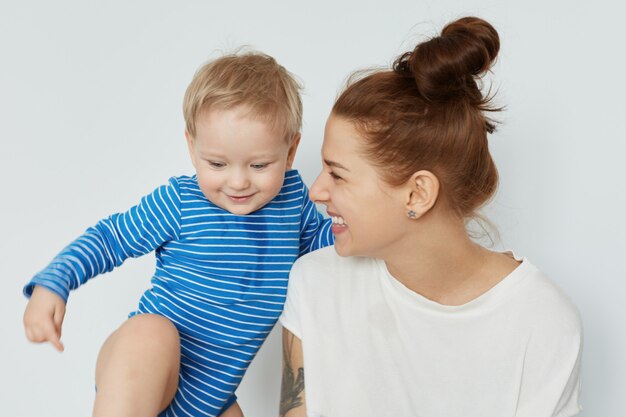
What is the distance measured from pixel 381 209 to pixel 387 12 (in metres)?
1.08

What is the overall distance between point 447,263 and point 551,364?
1.00 feet

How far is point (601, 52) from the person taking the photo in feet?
8.49

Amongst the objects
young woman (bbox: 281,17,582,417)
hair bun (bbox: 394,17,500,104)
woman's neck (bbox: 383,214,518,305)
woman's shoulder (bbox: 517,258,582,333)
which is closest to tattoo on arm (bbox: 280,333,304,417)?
young woman (bbox: 281,17,582,417)

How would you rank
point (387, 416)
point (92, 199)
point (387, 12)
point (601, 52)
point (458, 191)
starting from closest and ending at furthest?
point (458, 191) → point (387, 416) → point (601, 52) → point (387, 12) → point (92, 199)

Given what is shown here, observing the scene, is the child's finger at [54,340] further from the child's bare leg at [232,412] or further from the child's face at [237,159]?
the child's bare leg at [232,412]

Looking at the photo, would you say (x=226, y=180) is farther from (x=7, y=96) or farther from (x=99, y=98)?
(x=7, y=96)

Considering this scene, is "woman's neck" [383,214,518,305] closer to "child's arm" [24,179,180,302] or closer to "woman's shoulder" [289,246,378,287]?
"woman's shoulder" [289,246,378,287]

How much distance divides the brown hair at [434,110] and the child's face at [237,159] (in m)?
0.19

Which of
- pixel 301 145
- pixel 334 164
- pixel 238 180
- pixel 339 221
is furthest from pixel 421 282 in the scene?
pixel 301 145

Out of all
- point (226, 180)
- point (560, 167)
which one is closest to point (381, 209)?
point (226, 180)

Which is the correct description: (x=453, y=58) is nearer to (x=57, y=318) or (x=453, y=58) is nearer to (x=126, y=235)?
(x=126, y=235)

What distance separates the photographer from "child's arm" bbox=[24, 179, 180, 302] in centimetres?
193

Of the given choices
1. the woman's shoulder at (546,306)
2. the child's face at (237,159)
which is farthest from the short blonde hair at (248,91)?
the woman's shoulder at (546,306)

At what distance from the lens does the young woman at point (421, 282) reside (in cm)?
185
